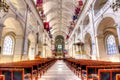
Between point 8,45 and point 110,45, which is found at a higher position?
point 8,45

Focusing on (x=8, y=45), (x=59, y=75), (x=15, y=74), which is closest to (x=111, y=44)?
(x=59, y=75)

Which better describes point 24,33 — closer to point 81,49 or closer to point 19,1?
point 19,1

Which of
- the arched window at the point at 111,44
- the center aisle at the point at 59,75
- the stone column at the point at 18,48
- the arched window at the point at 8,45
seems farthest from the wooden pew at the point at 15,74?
the arched window at the point at 111,44

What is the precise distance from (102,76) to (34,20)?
17108 mm

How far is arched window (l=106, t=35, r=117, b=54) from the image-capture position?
14.6 m

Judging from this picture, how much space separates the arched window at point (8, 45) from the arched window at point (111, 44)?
12.2 metres

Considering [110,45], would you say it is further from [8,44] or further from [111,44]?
[8,44]

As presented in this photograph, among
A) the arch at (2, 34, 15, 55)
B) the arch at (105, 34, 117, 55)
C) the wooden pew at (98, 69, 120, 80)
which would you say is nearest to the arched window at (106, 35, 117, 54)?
the arch at (105, 34, 117, 55)

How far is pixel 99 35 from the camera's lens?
1238cm

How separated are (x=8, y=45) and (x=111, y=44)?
1293 centimetres

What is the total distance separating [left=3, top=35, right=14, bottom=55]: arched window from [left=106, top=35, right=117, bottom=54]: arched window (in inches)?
479

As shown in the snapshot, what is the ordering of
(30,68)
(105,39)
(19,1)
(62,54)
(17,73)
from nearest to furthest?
(17,73), (30,68), (19,1), (105,39), (62,54)

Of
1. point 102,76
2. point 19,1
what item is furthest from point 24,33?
point 102,76

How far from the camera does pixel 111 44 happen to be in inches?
596
